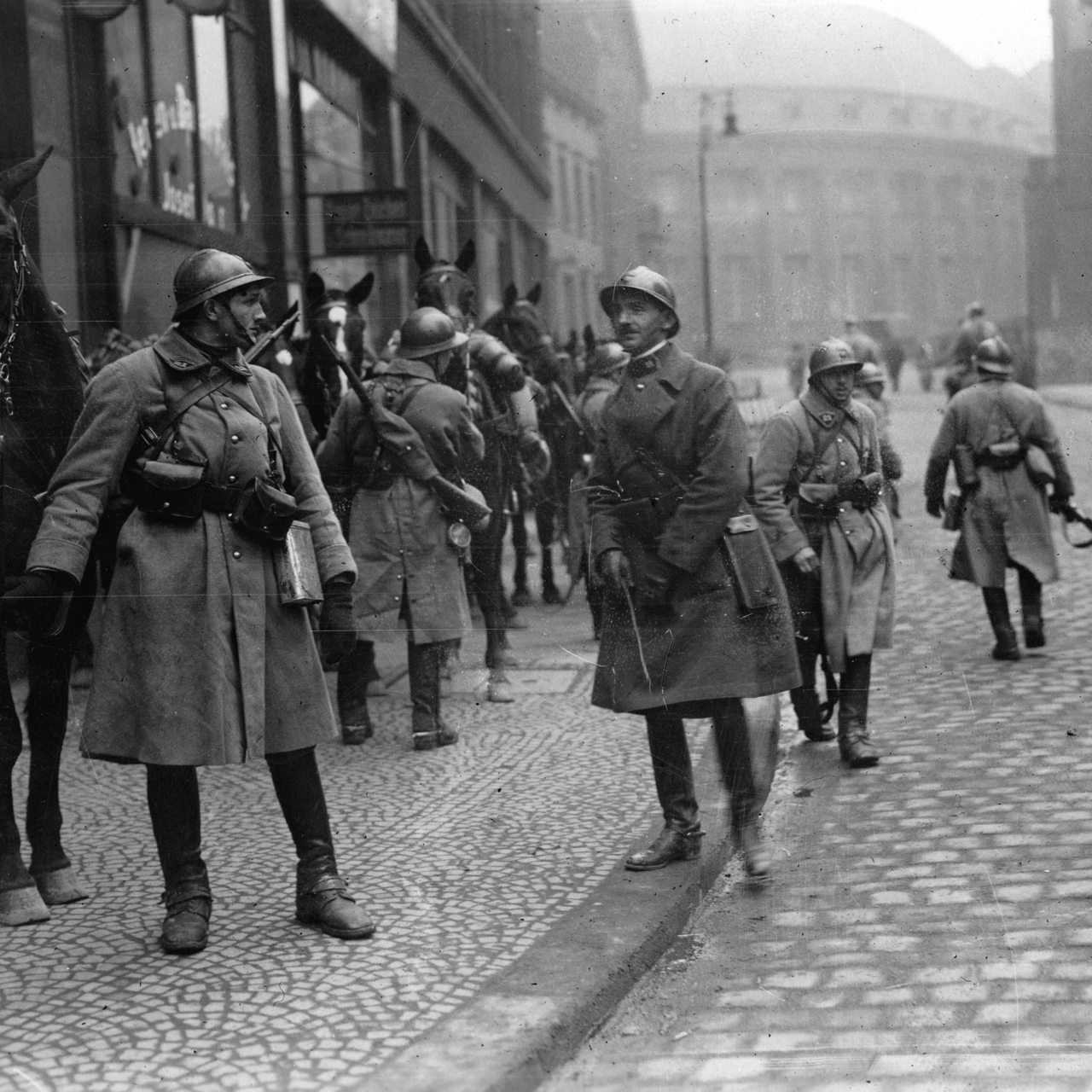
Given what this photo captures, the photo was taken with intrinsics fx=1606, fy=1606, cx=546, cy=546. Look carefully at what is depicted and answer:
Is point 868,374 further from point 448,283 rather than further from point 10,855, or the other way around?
point 10,855

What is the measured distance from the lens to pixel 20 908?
4578mm

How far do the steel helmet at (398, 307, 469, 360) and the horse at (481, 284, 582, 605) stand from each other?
1855 millimetres

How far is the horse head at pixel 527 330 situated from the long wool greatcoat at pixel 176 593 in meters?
4.86

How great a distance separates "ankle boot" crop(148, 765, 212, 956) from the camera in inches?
171

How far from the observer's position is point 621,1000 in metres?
4.02

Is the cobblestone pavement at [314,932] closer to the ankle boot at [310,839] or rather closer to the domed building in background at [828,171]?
the ankle boot at [310,839]

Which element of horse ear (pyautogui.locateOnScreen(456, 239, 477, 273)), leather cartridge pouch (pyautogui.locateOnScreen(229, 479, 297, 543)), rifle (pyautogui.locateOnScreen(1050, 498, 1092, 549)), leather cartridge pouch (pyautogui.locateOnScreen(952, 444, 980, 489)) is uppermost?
horse ear (pyautogui.locateOnScreen(456, 239, 477, 273))

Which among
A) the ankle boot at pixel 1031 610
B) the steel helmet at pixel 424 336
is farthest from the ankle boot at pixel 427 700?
the ankle boot at pixel 1031 610

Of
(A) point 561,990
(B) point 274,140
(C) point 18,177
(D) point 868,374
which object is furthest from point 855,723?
(B) point 274,140

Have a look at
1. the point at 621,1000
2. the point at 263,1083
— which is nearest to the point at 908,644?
the point at 621,1000

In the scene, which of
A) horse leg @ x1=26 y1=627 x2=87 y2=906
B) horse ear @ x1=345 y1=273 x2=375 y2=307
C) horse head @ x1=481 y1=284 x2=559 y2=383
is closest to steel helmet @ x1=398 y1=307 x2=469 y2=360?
horse ear @ x1=345 y1=273 x2=375 y2=307

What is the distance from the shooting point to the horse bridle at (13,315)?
451 centimetres

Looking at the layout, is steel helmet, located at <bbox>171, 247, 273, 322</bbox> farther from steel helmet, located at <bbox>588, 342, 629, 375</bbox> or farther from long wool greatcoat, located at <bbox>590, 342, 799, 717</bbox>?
steel helmet, located at <bbox>588, 342, 629, 375</bbox>

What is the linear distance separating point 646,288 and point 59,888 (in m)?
2.52
